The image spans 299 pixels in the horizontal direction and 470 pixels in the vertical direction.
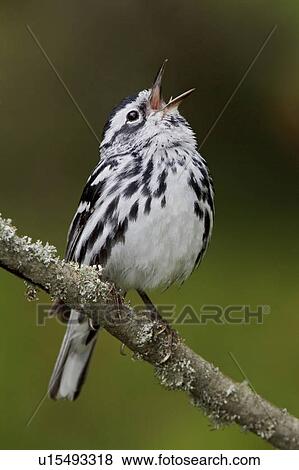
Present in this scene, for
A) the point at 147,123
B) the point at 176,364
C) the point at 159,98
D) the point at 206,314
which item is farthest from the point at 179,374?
the point at 159,98

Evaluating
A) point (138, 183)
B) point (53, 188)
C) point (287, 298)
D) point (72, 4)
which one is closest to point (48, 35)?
point (72, 4)

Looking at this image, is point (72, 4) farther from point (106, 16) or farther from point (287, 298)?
point (287, 298)

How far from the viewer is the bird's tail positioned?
10.7ft

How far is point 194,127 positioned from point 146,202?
68 cm

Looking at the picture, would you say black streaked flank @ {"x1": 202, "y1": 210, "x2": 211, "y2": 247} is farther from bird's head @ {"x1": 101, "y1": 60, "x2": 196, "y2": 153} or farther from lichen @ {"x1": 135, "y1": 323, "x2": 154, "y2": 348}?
lichen @ {"x1": 135, "y1": 323, "x2": 154, "y2": 348}

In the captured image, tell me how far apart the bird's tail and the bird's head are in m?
0.75

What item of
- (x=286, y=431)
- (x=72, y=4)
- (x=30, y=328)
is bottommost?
(x=286, y=431)

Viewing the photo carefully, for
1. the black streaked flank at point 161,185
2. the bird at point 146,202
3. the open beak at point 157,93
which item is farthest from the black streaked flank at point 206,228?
the open beak at point 157,93

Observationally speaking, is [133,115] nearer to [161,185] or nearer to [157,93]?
[157,93]

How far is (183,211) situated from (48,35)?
1135 mm

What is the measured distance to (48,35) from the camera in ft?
11.2

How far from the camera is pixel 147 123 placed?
118 inches

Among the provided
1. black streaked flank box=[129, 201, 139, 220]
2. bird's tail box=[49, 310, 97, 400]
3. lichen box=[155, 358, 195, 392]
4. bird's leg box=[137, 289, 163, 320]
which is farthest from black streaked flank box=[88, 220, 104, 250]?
lichen box=[155, 358, 195, 392]

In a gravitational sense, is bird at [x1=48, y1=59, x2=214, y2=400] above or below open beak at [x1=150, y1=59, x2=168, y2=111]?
below
